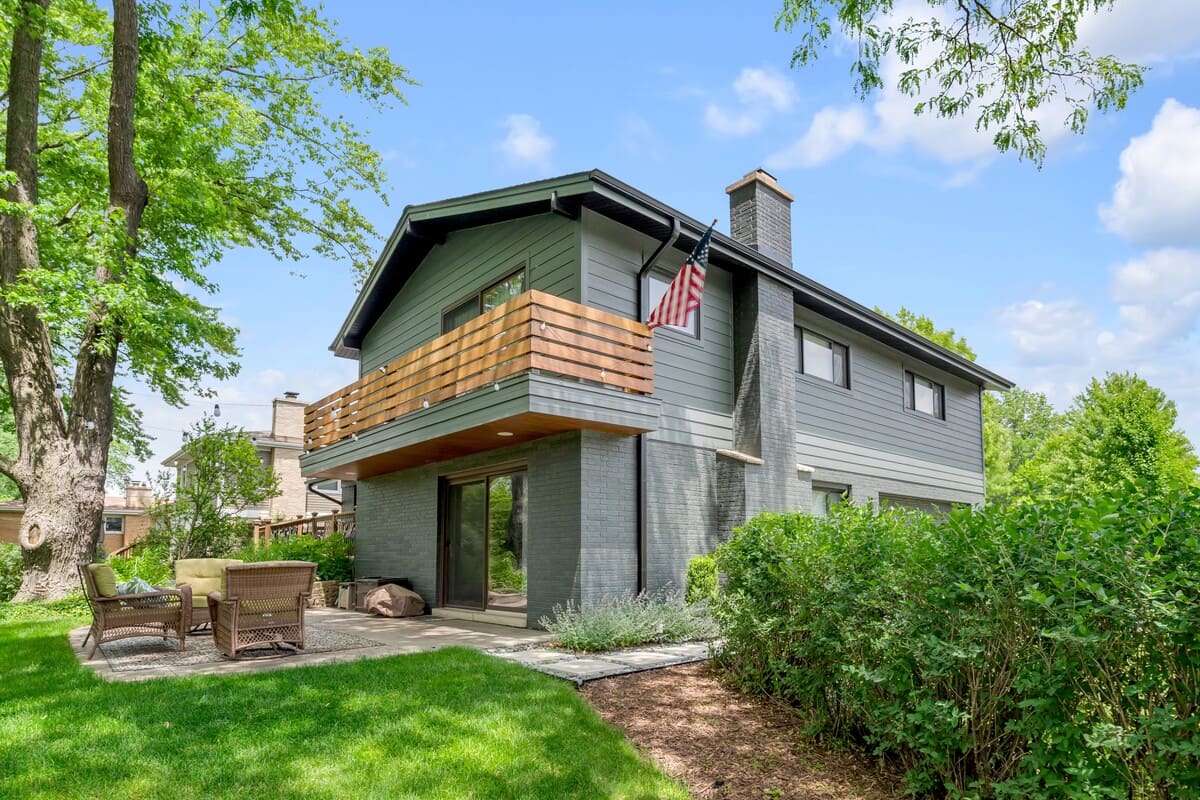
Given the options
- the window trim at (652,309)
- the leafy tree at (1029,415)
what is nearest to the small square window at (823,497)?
the window trim at (652,309)

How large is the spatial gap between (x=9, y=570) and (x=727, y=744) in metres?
17.7

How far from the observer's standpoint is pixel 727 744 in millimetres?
5102

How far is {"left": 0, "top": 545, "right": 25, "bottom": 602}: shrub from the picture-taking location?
564 inches

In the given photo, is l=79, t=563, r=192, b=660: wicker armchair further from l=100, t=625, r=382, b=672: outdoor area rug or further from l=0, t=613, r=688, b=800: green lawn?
l=0, t=613, r=688, b=800: green lawn

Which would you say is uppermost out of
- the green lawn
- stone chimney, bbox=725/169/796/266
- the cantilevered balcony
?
stone chimney, bbox=725/169/796/266

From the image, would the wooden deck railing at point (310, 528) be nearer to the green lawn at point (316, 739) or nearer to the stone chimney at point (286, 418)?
the green lawn at point (316, 739)

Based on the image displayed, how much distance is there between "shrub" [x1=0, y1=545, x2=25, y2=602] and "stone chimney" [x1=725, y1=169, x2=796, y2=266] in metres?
15.2

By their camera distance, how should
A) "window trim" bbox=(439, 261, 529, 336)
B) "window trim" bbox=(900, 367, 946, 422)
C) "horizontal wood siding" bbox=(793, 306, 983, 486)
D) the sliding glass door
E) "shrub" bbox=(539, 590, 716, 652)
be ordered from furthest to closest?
"window trim" bbox=(900, 367, 946, 422), "horizontal wood siding" bbox=(793, 306, 983, 486), "window trim" bbox=(439, 261, 529, 336), the sliding glass door, "shrub" bbox=(539, 590, 716, 652)

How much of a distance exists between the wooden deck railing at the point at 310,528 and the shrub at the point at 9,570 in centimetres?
499

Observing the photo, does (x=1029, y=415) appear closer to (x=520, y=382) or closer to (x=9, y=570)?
(x=520, y=382)

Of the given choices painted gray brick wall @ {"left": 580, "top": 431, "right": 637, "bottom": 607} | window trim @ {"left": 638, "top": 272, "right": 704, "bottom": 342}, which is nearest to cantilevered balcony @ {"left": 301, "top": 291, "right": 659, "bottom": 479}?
painted gray brick wall @ {"left": 580, "top": 431, "right": 637, "bottom": 607}

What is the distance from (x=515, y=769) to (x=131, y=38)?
46.6 ft

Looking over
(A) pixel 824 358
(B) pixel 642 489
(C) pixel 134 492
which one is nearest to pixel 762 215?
(A) pixel 824 358

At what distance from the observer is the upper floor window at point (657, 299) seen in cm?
1099
